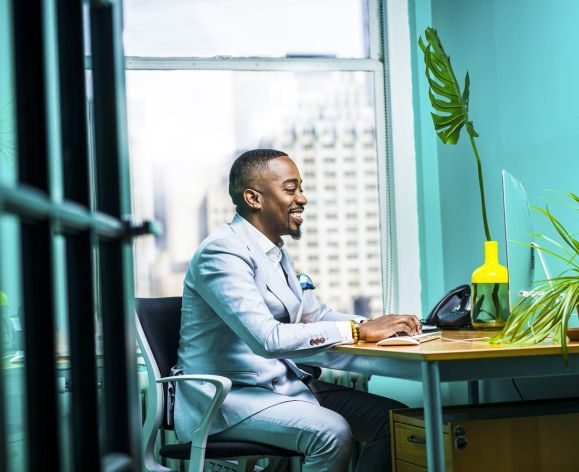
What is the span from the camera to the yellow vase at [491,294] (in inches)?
105

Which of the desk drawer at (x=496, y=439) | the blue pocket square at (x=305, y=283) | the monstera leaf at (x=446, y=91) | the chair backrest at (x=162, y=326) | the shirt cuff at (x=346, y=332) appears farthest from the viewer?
the monstera leaf at (x=446, y=91)

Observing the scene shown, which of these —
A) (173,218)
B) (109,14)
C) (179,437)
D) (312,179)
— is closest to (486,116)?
(312,179)

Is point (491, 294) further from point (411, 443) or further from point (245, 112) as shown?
point (245, 112)

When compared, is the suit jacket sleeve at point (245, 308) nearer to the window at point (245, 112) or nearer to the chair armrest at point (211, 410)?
the chair armrest at point (211, 410)

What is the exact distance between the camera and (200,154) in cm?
380

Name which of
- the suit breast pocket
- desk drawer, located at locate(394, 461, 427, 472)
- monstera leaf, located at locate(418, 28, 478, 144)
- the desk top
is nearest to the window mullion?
monstera leaf, located at locate(418, 28, 478, 144)

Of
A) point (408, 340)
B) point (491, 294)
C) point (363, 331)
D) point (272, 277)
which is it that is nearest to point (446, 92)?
point (491, 294)

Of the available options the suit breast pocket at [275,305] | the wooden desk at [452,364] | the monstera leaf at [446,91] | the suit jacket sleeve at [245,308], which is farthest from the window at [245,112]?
the wooden desk at [452,364]

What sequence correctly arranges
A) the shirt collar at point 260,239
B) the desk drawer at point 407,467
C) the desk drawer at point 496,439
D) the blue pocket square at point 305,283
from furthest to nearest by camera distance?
1. the blue pocket square at point 305,283
2. the shirt collar at point 260,239
3. the desk drawer at point 407,467
4. the desk drawer at point 496,439

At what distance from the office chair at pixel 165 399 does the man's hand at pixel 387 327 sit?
40 centimetres

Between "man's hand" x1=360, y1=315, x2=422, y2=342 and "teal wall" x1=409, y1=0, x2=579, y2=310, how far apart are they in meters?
0.80

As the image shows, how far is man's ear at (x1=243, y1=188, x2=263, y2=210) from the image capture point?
9.50ft

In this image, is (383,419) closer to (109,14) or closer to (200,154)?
(200,154)

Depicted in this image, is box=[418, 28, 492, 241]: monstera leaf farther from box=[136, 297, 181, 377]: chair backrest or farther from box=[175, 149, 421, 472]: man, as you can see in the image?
box=[136, 297, 181, 377]: chair backrest
